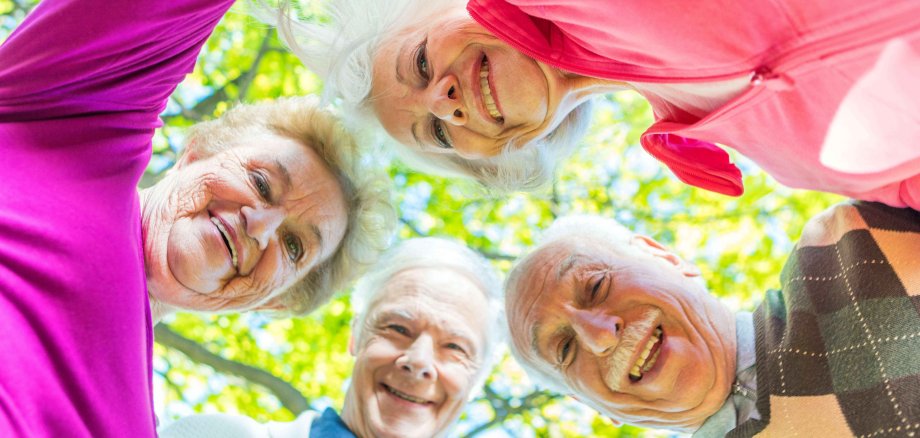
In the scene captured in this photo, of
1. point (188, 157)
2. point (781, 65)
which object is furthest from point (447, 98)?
point (781, 65)

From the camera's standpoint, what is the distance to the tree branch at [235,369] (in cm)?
486

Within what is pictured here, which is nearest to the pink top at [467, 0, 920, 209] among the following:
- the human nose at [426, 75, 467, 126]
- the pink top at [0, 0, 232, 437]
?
the human nose at [426, 75, 467, 126]

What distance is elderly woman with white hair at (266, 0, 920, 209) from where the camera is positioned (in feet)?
4.41

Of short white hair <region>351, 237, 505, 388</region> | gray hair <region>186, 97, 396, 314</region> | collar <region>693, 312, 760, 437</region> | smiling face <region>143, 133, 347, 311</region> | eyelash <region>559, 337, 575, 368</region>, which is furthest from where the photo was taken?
short white hair <region>351, 237, 505, 388</region>

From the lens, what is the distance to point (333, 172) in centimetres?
259

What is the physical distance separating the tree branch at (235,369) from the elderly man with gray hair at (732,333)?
2608mm

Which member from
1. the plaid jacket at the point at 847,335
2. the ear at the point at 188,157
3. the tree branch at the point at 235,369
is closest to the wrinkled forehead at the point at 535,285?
the plaid jacket at the point at 847,335

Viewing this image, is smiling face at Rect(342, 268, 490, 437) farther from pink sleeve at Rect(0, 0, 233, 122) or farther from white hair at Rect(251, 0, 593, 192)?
pink sleeve at Rect(0, 0, 233, 122)

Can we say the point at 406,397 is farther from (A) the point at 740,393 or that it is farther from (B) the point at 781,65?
(B) the point at 781,65

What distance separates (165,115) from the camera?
529 cm

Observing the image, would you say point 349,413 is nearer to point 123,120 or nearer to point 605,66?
point 123,120

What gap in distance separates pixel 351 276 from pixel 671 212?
3289 mm

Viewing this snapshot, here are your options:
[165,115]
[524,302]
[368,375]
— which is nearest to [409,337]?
[368,375]

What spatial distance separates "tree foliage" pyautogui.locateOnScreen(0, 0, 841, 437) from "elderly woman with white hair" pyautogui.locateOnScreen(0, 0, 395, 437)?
9.84 ft
